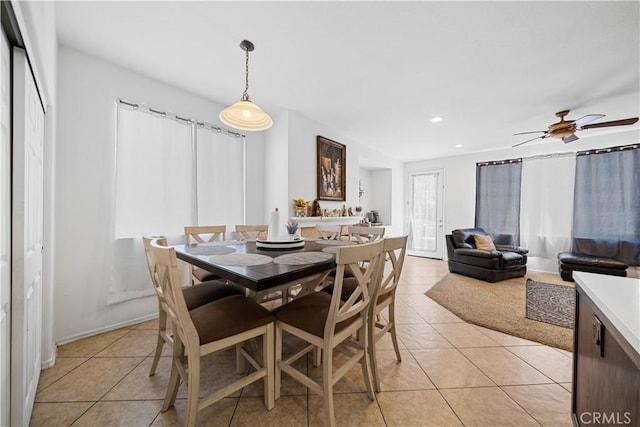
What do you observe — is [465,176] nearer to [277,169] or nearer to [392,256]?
[277,169]

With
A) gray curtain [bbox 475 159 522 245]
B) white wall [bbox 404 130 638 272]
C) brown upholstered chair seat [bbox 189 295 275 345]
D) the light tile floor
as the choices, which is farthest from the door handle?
white wall [bbox 404 130 638 272]

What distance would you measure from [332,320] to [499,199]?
5.44 metres

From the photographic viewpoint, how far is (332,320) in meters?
1.17

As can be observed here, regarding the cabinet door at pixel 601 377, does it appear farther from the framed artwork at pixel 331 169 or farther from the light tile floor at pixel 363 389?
the framed artwork at pixel 331 169

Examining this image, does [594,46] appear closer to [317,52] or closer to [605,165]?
[317,52]

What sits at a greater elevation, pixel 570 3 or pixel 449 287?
pixel 570 3

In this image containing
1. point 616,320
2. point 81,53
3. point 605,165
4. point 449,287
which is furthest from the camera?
point 605,165

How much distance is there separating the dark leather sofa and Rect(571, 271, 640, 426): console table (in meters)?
3.22

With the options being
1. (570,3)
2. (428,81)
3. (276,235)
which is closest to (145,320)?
(276,235)

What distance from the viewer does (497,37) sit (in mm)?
1842

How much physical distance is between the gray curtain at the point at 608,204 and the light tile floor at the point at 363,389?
3.53 metres

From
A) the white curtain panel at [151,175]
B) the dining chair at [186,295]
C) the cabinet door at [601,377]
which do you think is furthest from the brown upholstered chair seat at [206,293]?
the cabinet door at [601,377]

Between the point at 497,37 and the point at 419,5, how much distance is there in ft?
2.51

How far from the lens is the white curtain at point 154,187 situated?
2.25 meters
